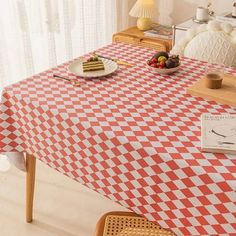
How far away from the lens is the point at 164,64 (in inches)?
70.8

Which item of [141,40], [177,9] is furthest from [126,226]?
[177,9]

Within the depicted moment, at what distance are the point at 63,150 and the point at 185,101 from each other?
52 cm

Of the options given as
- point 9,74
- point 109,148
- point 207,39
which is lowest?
point 9,74

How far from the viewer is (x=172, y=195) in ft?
4.25

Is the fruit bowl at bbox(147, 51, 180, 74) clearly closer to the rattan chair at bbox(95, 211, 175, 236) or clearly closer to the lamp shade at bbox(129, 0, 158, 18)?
the rattan chair at bbox(95, 211, 175, 236)

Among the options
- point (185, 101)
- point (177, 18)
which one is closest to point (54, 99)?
point (185, 101)

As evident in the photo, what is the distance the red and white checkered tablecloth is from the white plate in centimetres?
3

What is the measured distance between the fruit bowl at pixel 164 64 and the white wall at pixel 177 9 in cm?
175

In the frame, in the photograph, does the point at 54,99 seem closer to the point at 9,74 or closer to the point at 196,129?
the point at 196,129

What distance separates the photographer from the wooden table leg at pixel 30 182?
6.20 ft

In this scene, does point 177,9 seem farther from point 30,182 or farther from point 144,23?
point 30,182

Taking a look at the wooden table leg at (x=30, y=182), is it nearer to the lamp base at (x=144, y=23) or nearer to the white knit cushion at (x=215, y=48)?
the white knit cushion at (x=215, y=48)

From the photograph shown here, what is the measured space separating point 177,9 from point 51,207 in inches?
86.3

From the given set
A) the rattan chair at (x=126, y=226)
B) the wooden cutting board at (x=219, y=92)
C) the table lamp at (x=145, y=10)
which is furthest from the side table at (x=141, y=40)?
the rattan chair at (x=126, y=226)
